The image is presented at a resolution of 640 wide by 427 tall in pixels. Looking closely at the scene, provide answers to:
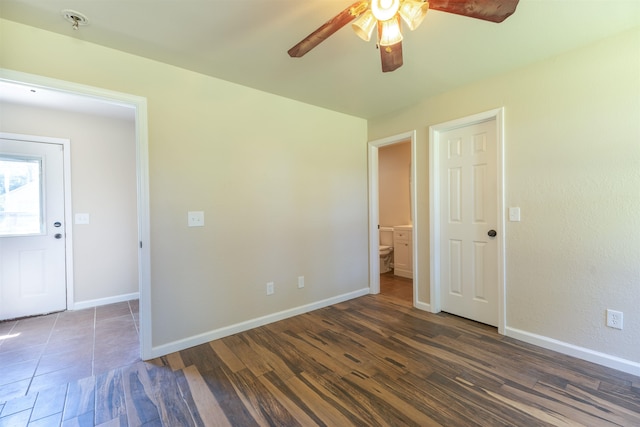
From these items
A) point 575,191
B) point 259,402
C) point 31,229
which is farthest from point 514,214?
point 31,229

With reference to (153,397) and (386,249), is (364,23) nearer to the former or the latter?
(153,397)

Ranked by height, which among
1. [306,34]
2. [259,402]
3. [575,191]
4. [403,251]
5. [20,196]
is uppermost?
[306,34]

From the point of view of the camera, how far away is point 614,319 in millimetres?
1977

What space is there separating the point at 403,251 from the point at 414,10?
3887 mm

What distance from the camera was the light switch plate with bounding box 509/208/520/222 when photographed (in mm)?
2411

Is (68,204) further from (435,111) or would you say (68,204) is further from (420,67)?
(435,111)

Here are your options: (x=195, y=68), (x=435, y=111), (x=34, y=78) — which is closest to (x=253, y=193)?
(x=195, y=68)

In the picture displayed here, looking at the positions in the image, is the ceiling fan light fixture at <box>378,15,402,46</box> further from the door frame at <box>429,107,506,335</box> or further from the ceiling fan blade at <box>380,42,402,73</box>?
the door frame at <box>429,107,506,335</box>

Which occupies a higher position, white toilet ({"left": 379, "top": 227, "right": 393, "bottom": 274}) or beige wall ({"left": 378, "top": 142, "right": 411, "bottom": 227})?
beige wall ({"left": 378, "top": 142, "right": 411, "bottom": 227})

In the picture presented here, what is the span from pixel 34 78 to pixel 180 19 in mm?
1048

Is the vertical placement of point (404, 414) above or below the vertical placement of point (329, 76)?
below

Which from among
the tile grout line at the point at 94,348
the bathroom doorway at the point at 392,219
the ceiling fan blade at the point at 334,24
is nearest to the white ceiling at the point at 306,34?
the ceiling fan blade at the point at 334,24

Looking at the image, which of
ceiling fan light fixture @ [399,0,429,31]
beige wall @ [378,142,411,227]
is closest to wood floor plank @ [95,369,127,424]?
ceiling fan light fixture @ [399,0,429,31]

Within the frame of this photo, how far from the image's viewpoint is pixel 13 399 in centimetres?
174
